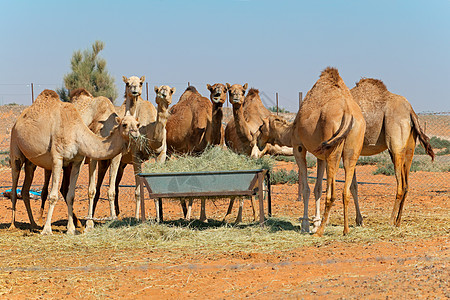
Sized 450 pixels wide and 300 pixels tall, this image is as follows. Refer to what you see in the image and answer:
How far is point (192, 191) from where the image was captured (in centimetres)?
841

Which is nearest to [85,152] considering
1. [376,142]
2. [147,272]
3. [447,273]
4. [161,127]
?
[161,127]

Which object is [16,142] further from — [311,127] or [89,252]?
A: [311,127]

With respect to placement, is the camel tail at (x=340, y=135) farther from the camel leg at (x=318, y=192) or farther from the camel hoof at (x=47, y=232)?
the camel hoof at (x=47, y=232)

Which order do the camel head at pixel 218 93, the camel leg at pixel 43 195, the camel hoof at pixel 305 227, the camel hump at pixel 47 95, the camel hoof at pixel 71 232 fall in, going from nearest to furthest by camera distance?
the camel hoof at pixel 305 227, the camel hoof at pixel 71 232, the camel hump at pixel 47 95, the camel head at pixel 218 93, the camel leg at pixel 43 195

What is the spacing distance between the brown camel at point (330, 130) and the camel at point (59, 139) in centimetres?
244

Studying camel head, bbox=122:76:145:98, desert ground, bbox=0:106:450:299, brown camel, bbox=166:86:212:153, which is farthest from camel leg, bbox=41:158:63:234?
brown camel, bbox=166:86:212:153

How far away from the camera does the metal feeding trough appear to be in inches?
324

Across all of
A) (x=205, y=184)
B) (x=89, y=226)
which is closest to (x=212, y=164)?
(x=205, y=184)

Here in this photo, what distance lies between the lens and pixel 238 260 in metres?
6.67

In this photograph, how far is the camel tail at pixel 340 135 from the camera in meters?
7.57

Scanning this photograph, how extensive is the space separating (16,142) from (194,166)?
3.00m

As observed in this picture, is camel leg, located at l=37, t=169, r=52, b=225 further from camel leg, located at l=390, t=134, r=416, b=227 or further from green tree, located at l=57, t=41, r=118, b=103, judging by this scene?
green tree, located at l=57, t=41, r=118, b=103

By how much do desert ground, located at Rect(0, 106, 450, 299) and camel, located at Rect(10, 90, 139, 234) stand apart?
932 mm

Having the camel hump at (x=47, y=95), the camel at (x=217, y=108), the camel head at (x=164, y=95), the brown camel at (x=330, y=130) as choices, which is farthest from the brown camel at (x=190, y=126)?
the camel hump at (x=47, y=95)
